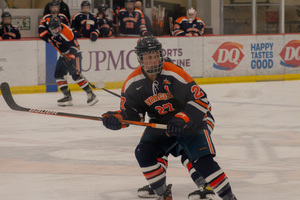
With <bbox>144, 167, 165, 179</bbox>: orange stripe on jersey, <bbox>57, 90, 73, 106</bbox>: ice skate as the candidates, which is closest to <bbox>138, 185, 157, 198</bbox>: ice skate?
<bbox>144, 167, 165, 179</bbox>: orange stripe on jersey

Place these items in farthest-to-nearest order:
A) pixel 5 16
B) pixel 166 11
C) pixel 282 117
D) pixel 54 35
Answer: pixel 166 11 < pixel 5 16 < pixel 54 35 < pixel 282 117

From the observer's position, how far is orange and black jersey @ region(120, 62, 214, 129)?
10.9 ft

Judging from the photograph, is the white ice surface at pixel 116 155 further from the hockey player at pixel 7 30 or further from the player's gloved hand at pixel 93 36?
the hockey player at pixel 7 30

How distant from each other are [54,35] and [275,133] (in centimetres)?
337

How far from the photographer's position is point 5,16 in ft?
32.3

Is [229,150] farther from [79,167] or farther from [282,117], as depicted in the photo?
[282,117]

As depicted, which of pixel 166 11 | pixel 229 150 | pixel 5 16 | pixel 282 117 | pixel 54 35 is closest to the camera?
pixel 229 150

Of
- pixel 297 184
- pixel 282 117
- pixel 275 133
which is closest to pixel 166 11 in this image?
pixel 282 117

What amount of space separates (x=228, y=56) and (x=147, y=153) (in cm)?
757

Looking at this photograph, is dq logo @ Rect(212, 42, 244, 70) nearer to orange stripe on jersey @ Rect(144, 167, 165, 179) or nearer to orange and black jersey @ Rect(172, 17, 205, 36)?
orange and black jersey @ Rect(172, 17, 205, 36)

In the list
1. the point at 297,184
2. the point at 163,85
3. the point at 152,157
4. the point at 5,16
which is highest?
the point at 5,16

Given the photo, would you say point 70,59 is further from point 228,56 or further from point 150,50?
point 150,50

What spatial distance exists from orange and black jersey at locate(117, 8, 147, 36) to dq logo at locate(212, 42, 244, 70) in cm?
126

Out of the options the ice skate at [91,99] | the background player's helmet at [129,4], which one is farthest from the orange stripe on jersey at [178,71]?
the background player's helmet at [129,4]
